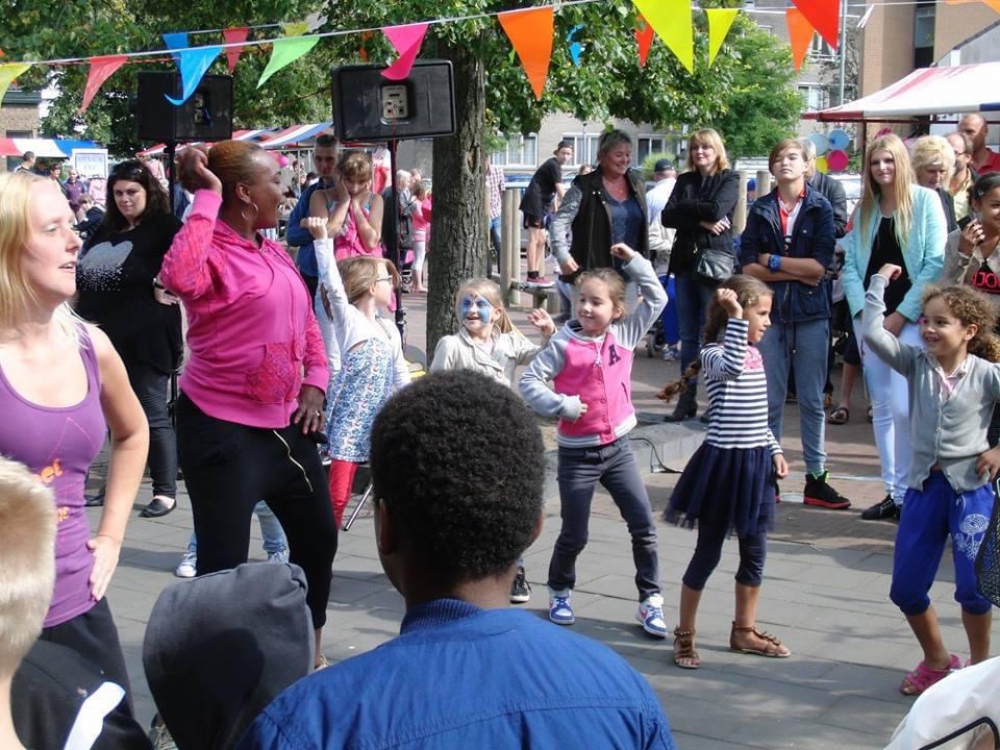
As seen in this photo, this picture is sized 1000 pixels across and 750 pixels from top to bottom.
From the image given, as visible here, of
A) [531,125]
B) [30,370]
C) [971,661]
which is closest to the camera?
[30,370]

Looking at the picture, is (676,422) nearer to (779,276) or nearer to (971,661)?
(779,276)

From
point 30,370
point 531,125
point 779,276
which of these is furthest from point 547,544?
point 531,125

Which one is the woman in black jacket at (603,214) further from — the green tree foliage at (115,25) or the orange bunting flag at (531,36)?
the green tree foliage at (115,25)

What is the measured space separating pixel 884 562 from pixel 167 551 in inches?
146

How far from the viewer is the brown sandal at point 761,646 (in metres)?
5.31

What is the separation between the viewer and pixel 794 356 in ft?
26.2

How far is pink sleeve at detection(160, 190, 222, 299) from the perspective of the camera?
4324 mm

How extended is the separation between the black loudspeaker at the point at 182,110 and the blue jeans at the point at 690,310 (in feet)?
11.3

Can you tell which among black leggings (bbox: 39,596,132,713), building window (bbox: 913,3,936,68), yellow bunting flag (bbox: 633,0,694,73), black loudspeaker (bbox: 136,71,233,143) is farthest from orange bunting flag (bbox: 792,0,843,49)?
building window (bbox: 913,3,936,68)

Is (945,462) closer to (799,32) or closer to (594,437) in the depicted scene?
(594,437)

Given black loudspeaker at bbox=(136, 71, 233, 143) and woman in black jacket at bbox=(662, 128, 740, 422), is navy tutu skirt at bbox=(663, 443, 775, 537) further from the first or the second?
black loudspeaker at bbox=(136, 71, 233, 143)

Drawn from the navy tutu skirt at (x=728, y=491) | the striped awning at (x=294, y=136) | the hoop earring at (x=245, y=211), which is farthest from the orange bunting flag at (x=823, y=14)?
the striped awning at (x=294, y=136)

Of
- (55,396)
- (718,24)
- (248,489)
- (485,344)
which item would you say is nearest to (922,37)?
(718,24)

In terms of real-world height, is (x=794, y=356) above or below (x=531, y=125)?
below
